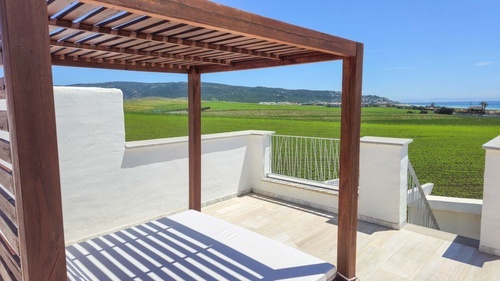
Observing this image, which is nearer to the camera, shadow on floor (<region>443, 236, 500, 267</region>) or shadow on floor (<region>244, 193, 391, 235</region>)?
shadow on floor (<region>443, 236, 500, 267</region>)

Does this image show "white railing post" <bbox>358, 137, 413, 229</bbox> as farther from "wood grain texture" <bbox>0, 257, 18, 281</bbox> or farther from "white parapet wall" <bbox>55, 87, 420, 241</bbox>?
"wood grain texture" <bbox>0, 257, 18, 281</bbox>

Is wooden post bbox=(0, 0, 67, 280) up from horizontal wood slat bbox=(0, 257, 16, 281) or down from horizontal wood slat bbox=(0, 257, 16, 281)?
up

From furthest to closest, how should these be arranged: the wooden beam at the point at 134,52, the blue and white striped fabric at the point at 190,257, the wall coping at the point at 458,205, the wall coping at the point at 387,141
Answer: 1. the wall coping at the point at 458,205
2. the wall coping at the point at 387,141
3. the wooden beam at the point at 134,52
4. the blue and white striped fabric at the point at 190,257

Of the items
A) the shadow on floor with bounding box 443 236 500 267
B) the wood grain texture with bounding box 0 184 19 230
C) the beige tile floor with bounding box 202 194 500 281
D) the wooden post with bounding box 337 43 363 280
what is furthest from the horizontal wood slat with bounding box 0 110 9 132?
the shadow on floor with bounding box 443 236 500 267

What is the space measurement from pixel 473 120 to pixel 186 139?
26.8 metres

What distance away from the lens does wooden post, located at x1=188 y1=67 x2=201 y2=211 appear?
4449mm

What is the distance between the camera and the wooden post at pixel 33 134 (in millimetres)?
1155

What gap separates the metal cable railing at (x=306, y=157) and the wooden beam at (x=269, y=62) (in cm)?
260

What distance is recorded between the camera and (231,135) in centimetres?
589

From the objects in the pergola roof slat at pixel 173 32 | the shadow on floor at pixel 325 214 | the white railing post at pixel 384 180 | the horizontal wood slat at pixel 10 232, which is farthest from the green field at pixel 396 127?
the horizontal wood slat at pixel 10 232

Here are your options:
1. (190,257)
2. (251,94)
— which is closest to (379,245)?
(190,257)

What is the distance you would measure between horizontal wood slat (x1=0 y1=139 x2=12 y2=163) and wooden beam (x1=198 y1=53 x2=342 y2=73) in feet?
8.67

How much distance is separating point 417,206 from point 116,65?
18.5ft

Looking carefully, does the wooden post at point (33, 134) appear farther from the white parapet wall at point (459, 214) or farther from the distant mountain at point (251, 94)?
the distant mountain at point (251, 94)
